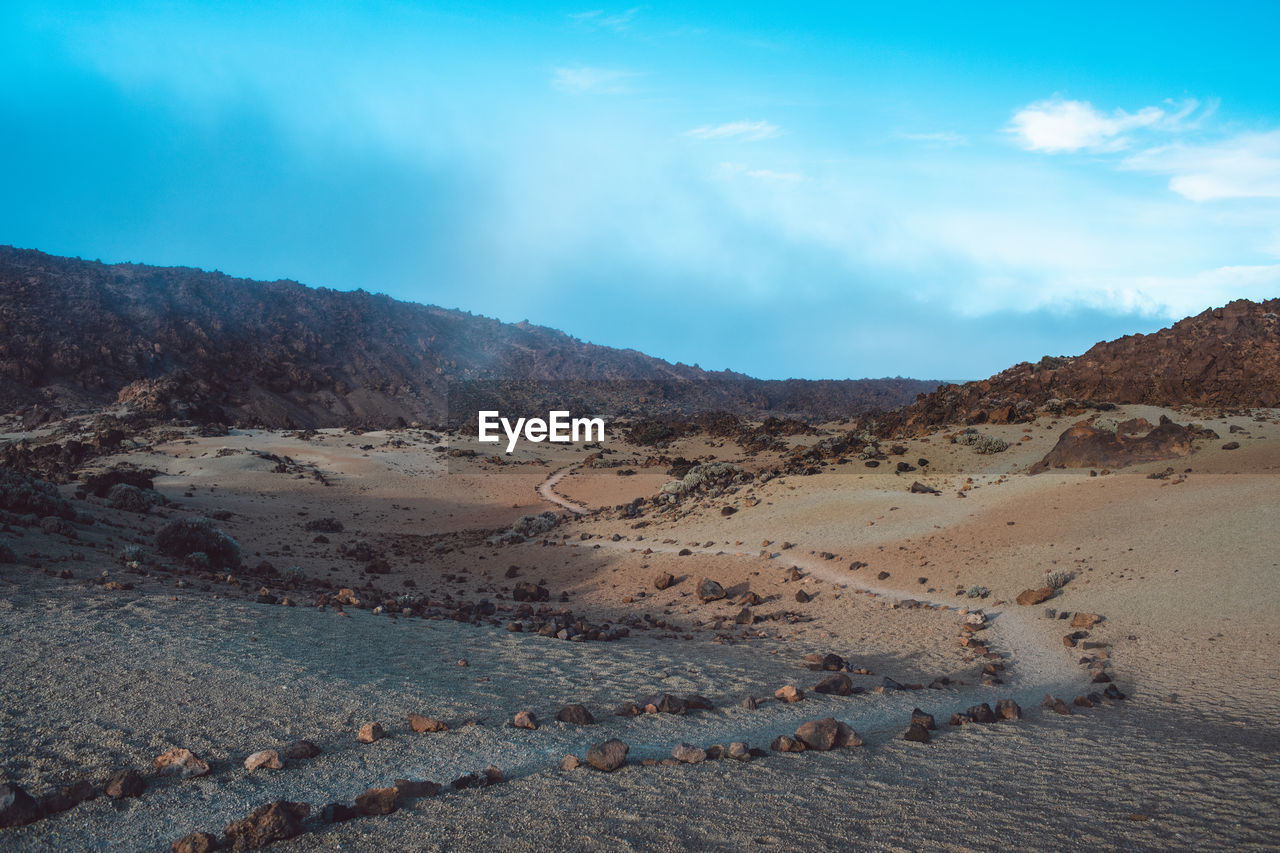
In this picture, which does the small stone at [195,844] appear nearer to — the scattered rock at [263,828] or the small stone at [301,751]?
the scattered rock at [263,828]

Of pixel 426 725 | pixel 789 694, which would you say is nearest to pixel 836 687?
pixel 789 694

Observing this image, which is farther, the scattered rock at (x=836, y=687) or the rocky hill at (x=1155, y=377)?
the rocky hill at (x=1155, y=377)

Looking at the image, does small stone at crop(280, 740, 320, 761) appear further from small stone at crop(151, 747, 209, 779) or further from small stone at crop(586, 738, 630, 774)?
small stone at crop(586, 738, 630, 774)

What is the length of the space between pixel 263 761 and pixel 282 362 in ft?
209

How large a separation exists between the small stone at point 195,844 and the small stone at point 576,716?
2.51 metres

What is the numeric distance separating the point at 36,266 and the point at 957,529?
7405 centimetres

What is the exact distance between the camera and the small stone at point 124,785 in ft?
12.7

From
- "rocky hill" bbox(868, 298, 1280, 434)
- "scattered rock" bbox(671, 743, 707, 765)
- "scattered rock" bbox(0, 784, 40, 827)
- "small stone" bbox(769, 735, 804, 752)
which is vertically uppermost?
"rocky hill" bbox(868, 298, 1280, 434)

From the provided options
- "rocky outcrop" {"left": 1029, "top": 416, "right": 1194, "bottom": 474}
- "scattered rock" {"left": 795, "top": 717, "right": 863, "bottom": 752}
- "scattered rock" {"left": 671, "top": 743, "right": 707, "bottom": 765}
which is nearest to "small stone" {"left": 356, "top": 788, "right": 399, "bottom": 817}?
"scattered rock" {"left": 671, "top": 743, "right": 707, "bottom": 765}

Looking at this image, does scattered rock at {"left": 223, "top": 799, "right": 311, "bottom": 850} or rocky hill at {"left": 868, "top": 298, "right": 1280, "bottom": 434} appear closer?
scattered rock at {"left": 223, "top": 799, "right": 311, "bottom": 850}

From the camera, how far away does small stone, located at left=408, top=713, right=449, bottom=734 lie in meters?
5.08

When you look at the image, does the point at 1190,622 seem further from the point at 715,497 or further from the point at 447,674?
the point at 715,497

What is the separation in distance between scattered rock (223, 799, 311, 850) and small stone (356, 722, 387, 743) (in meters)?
1.24

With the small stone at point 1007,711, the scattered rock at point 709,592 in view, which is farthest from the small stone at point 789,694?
the scattered rock at point 709,592
